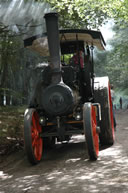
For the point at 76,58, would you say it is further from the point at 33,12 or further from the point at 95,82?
the point at 33,12

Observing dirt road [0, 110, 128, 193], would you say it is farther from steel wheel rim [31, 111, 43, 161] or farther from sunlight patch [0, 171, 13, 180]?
steel wheel rim [31, 111, 43, 161]

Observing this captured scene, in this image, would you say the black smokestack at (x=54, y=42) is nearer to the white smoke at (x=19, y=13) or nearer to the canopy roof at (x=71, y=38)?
the canopy roof at (x=71, y=38)

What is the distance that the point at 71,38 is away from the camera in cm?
685

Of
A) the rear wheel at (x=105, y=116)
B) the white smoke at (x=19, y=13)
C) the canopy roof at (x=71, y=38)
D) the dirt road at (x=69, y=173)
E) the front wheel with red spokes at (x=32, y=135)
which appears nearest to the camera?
the dirt road at (x=69, y=173)

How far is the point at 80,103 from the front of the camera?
6.46m

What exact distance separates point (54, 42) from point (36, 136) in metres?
A: 1.79

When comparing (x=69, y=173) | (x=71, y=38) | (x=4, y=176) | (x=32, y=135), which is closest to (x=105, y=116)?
(x=32, y=135)

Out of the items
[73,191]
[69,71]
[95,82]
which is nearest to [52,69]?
[69,71]

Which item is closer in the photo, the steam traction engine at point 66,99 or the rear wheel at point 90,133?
the rear wheel at point 90,133

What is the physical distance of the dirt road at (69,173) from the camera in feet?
12.7

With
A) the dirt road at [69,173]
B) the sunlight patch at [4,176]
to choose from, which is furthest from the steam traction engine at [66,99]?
the sunlight patch at [4,176]

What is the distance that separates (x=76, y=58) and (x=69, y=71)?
70cm

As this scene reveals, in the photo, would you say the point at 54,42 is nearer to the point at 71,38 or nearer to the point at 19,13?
the point at 71,38

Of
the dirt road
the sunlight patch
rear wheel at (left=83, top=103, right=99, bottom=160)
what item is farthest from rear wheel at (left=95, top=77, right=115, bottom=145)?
the sunlight patch
